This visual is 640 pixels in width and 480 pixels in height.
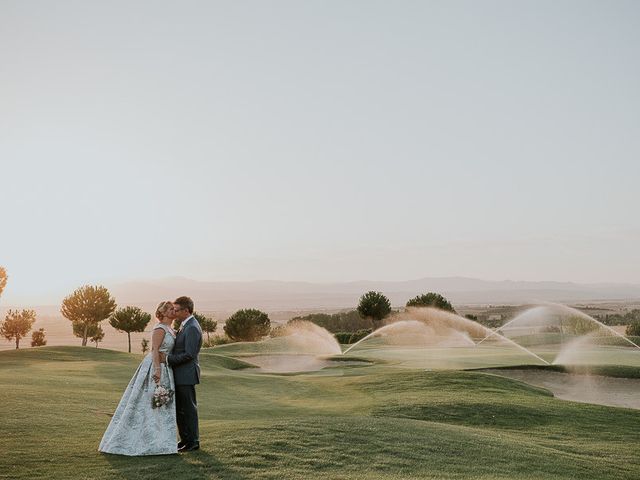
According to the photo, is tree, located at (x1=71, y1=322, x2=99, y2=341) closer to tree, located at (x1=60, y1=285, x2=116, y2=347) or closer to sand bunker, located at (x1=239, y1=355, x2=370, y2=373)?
tree, located at (x1=60, y1=285, x2=116, y2=347)

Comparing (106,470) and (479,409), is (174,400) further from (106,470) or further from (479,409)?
(479,409)

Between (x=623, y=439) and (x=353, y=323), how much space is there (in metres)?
76.2

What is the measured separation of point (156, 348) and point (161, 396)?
2.97ft

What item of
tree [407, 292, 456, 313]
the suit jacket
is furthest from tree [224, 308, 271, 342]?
the suit jacket

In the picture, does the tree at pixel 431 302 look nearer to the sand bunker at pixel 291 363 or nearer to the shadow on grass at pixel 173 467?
the sand bunker at pixel 291 363

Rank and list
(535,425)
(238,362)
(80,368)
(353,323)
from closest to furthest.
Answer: (535,425) < (80,368) < (238,362) < (353,323)

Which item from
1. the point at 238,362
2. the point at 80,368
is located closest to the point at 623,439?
the point at 80,368

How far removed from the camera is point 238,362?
4088 cm

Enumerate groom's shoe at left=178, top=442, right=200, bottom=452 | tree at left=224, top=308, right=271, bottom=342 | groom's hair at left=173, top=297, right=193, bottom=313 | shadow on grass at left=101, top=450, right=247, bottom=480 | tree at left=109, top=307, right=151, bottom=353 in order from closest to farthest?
1. shadow on grass at left=101, top=450, right=247, bottom=480
2. groom's shoe at left=178, top=442, right=200, bottom=452
3. groom's hair at left=173, top=297, right=193, bottom=313
4. tree at left=109, top=307, right=151, bottom=353
5. tree at left=224, top=308, right=271, bottom=342

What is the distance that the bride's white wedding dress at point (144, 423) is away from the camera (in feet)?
38.0

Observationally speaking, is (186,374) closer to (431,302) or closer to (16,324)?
(431,302)

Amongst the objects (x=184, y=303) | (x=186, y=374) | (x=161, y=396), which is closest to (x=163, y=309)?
(x=184, y=303)

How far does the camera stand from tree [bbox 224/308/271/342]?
71.1 m

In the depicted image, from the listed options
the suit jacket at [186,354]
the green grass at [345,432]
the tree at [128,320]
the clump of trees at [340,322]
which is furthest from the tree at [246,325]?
the suit jacket at [186,354]
